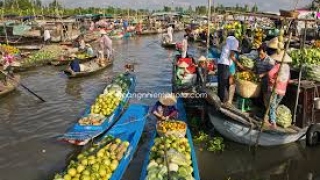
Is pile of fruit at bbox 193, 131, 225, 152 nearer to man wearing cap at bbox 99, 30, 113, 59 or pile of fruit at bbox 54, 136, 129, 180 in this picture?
pile of fruit at bbox 54, 136, 129, 180

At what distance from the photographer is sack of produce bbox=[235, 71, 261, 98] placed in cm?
835

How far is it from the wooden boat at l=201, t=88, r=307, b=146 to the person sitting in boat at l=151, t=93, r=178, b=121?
0.85 metres

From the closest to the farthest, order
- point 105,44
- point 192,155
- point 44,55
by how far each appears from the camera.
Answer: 1. point 192,155
2. point 105,44
3. point 44,55

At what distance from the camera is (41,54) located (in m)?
20.9

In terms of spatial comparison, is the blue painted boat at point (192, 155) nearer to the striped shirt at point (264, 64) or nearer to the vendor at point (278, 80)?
the vendor at point (278, 80)

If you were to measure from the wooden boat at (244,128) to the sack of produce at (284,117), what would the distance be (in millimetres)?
139

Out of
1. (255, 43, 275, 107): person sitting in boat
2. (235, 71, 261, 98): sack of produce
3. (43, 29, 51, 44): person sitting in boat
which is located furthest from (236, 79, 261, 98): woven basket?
(43, 29, 51, 44): person sitting in boat

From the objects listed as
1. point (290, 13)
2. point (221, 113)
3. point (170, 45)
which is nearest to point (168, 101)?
point (221, 113)

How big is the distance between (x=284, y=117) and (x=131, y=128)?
11.9ft

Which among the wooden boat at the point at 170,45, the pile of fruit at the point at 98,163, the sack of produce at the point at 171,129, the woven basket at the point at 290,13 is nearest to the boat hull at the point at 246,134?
the sack of produce at the point at 171,129

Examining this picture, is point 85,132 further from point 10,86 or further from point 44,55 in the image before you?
point 44,55

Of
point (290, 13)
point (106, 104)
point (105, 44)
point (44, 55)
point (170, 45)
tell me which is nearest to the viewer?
point (290, 13)

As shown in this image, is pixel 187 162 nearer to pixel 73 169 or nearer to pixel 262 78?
pixel 73 169

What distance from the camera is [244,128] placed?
8.18 metres
